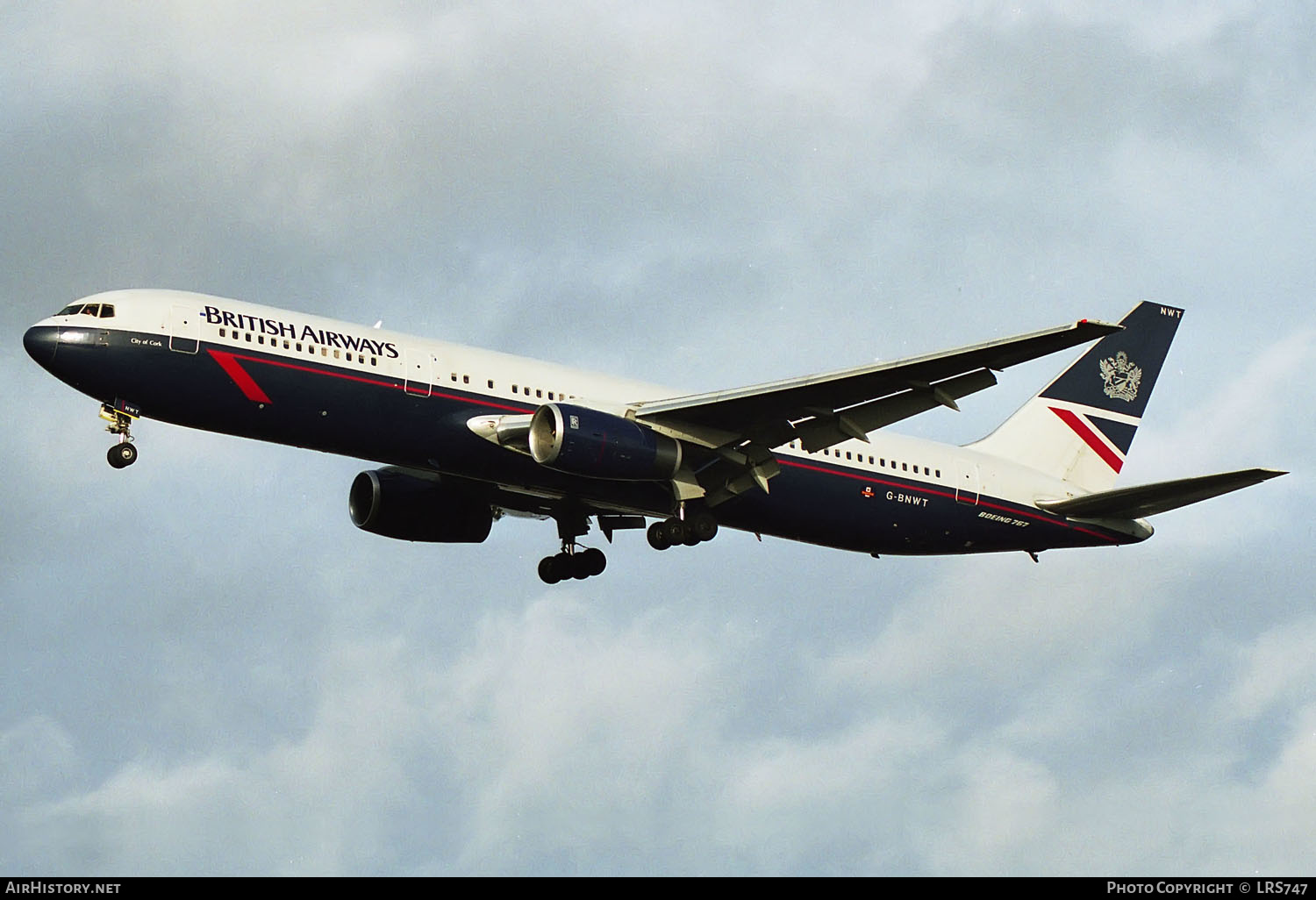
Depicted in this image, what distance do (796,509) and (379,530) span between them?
1173 cm

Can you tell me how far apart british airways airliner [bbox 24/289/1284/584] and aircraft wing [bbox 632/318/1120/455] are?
2.2 inches

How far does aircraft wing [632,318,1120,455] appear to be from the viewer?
126 ft

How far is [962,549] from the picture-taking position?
49.0 metres

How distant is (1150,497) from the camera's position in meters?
47.1

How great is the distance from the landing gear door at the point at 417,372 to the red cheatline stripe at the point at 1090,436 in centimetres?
2083

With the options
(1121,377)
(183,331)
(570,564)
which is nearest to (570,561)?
(570,564)

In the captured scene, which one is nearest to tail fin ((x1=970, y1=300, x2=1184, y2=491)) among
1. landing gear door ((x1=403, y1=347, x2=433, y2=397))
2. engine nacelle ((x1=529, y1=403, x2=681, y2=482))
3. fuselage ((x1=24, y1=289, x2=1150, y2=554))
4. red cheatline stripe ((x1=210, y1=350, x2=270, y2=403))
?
fuselage ((x1=24, y1=289, x2=1150, y2=554))

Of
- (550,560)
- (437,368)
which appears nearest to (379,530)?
(550,560)

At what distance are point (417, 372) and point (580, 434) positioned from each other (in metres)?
4.13

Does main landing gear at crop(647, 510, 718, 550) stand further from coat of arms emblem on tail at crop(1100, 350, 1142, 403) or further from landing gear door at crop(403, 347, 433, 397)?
coat of arms emblem on tail at crop(1100, 350, 1142, 403)

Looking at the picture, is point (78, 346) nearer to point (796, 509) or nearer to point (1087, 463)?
point (796, 509)

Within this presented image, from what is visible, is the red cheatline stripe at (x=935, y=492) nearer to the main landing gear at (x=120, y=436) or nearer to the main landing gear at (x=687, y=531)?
the main landing gear at (x=687, y=531)
